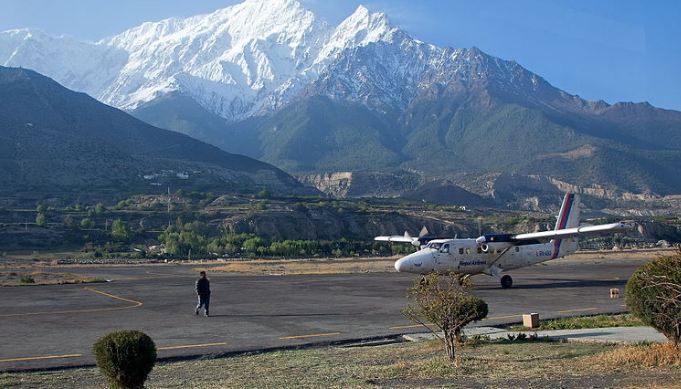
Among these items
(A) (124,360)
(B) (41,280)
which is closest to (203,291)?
(A) (124,360)

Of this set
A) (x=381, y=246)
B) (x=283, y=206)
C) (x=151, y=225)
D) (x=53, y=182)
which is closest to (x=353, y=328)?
(x=381, y=246)

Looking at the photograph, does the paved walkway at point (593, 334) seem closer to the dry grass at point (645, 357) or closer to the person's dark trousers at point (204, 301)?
the dry grass at point (645, 357)

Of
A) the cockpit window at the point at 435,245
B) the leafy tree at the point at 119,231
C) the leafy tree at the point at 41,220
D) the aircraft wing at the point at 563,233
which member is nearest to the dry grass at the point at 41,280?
the cockpit window at the point at 435,245

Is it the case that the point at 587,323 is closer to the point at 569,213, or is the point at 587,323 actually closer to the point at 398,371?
the point at 398,371

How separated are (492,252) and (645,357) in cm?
2227

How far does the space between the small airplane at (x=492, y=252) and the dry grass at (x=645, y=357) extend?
786 inches

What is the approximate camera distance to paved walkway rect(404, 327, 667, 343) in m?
15.2

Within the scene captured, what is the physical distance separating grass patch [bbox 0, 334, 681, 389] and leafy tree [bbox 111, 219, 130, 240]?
256 feet

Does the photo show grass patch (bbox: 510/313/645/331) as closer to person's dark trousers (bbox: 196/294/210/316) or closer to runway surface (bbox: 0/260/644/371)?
runway surface (bbox: 0/260/644/371)

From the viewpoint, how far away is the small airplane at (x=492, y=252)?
3262cm

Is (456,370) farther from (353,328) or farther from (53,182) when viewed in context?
(53,182)

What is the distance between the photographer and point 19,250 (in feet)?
272

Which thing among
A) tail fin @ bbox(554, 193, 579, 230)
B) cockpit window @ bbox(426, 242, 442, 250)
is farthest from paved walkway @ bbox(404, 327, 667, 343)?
tail fin @ bbox(554, 193, 579, 230)

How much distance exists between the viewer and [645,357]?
39.1 feet
